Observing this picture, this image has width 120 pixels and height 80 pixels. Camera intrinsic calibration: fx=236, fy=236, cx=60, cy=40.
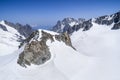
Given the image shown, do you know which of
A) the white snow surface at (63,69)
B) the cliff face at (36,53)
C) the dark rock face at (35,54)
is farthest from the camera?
the cliff face at (36,53)

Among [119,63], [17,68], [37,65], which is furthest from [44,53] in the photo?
[119,63]

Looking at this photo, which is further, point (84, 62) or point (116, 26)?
point (116, 26)

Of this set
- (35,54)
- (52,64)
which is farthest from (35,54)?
(52,64)

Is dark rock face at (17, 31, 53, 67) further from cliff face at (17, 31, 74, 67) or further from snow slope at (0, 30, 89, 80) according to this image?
snow slope at (0, 30, 89, 80)

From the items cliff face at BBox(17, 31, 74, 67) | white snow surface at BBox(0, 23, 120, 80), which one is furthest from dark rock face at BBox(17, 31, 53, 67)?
white snow surface at BBox(0, 23, 120, 80)

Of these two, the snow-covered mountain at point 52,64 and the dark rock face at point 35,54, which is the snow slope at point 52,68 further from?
the dark rock face at point 35,54

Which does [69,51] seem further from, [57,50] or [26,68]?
[26,68]

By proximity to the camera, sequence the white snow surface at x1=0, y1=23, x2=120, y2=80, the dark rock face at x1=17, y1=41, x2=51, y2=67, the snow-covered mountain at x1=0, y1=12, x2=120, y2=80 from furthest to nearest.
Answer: the dark rock face at x1=17, y1=41, x2=51, y2=67 → the snow-covered mountain at x1=0, y1=12, x2=120, y2=80 → the white snow surface at x1=0, y1=23, x2=120, y2=80

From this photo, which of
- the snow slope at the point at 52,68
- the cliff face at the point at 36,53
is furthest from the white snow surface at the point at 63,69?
the cliff face at the point at 36,53
